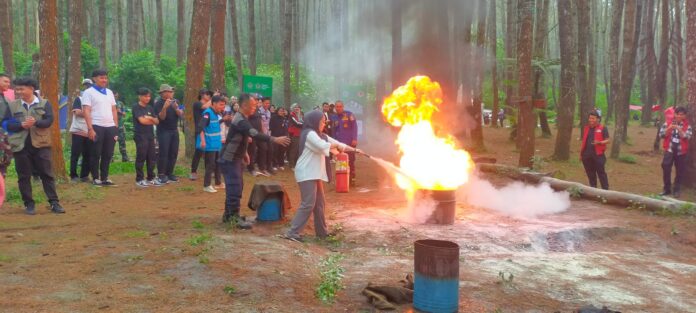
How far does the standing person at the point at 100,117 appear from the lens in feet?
31.6

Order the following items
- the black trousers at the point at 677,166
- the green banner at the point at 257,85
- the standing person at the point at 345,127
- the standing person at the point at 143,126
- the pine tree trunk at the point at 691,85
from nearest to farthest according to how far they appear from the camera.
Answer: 1. the standing person at the point at 143,126
2. the pine tree trunk at the point at 691,85
3. the black trousers at the point at 677,166
4. the standing person at the point at 345,127
5. the green banner at the point at 257,85

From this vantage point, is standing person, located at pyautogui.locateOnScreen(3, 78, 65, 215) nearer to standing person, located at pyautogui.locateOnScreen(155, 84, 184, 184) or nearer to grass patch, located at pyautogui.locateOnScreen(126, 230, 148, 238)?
grass patch, located at pyautogui.locateOnScreen(126, 230, 148, 238)

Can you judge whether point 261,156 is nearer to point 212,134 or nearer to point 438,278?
point 212,134

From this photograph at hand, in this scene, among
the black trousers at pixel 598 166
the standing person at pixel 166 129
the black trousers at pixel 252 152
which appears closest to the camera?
the standing person at pixel 166 129

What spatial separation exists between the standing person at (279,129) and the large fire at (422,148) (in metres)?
4.15

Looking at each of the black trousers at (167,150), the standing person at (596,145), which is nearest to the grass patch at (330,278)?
the black trousers at (167,150)

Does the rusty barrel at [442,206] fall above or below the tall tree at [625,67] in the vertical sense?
below

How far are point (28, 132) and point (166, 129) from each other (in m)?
3.30

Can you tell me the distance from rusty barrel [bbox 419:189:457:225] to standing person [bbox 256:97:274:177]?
6463 mm

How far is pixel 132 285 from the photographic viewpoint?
4789 millimetres

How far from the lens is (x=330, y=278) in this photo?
211 inches

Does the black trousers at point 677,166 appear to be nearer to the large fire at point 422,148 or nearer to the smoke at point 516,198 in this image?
A: the smoke at point 516,198

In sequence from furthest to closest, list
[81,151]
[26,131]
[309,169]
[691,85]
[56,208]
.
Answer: [691,85], [81,151], [56,208], [26,131], [309,169]

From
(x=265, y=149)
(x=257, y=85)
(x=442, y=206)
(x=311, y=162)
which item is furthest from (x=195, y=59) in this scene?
(x=442, y=206)
